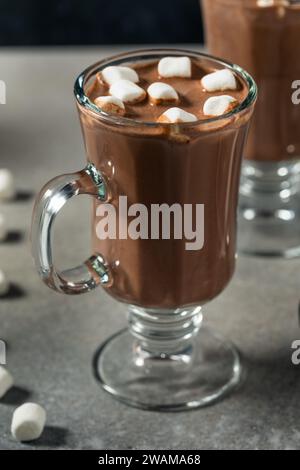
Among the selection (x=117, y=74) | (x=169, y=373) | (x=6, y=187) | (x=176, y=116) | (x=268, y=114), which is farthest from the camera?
(x=6, y=187)

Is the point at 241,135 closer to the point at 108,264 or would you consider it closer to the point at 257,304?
the point at 108,264

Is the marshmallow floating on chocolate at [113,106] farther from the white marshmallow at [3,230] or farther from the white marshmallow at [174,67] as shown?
the white marshmallow at [3,230]

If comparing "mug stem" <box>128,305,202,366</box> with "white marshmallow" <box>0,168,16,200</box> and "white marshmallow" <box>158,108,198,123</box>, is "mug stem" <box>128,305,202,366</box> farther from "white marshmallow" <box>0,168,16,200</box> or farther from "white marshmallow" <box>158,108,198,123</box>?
"white marshmallow" <box>0,168,16,200</box>

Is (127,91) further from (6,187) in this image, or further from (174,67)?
(6,187)

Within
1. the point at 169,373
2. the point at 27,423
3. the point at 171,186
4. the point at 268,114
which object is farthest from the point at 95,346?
the point at 268,114

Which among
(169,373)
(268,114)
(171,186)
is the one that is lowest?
(169,373)

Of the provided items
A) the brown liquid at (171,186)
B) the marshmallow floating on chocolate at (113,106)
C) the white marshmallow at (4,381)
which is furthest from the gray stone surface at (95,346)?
the marshmallow floating on chocolate at (113,106)
